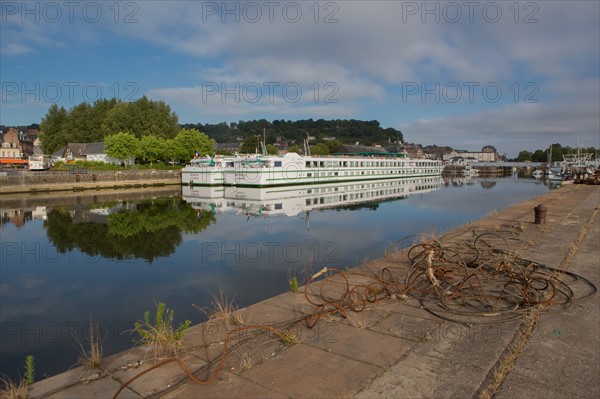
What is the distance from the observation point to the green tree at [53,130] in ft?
271

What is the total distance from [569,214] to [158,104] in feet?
256

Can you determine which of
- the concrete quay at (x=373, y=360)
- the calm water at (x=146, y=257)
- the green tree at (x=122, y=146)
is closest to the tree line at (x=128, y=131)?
the green tree at (x=122, y=146)

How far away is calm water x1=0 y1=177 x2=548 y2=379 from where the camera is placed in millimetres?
7977

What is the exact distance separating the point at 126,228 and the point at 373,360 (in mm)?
18753

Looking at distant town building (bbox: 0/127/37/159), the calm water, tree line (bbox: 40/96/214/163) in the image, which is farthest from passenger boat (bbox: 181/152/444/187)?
distant town building (bbox: 0/127/37/159)

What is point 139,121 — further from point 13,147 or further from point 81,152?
point 13,147

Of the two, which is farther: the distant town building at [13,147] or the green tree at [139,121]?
the distant town building at [13,147]

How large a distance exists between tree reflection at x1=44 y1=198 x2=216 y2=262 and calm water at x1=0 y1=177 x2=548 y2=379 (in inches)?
2.2

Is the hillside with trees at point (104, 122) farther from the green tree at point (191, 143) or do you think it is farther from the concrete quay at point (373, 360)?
the concrete quay at point (373, 360)

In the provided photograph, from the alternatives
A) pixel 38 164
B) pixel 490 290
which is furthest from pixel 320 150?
pixel 490 290

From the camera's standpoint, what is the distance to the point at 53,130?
84.2 m

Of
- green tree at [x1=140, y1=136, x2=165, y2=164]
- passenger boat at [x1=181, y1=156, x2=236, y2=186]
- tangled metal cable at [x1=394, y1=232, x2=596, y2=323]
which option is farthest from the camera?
green tree at [x1=140, y1=136, x2=165, y2=164]

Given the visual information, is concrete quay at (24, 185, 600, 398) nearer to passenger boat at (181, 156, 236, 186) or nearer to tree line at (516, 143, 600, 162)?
passenger boat at (181, 156, 236, 186)

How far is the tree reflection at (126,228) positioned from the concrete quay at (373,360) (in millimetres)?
9606
